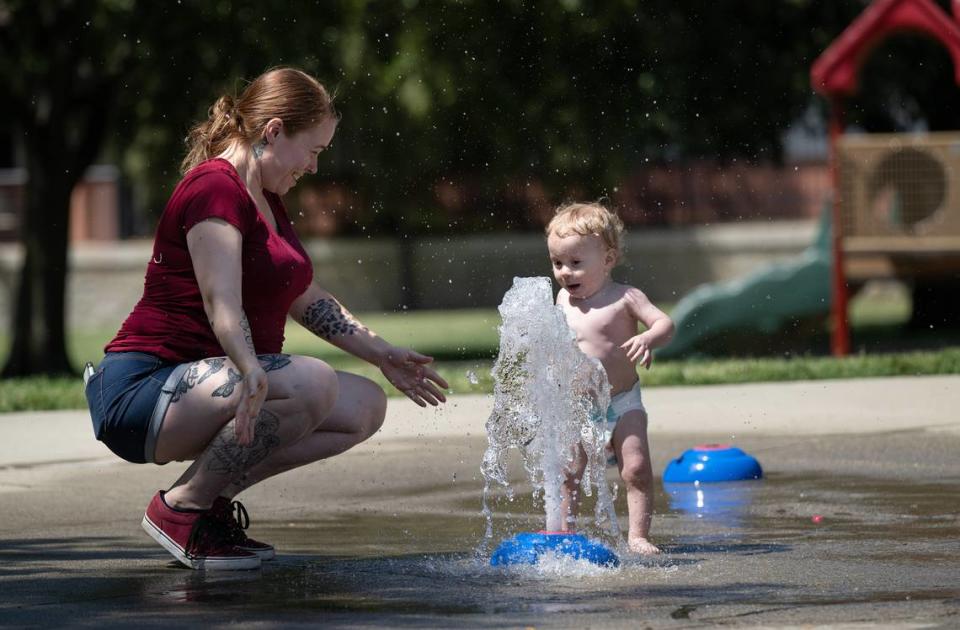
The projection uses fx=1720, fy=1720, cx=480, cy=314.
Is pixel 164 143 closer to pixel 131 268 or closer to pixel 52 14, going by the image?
pixel 52 14

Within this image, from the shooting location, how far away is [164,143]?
62.6ft

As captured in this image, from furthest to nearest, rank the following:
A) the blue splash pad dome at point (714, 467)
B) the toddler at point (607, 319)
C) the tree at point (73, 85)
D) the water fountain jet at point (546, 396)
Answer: the tree at point (73, 85), the blue splash pad dome at point (714, 467), the toddler at point (607, 319), the water fountain jet at point (546, 396)

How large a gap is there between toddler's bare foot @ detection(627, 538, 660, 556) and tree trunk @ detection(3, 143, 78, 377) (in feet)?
39.4

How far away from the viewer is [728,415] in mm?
8773

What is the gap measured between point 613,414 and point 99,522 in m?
1.97

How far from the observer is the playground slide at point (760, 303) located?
16734 mm

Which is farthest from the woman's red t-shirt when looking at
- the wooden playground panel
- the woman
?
the wooden playground panel

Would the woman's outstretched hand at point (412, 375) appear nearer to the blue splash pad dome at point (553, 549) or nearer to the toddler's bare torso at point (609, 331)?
the toddler's bare torso at point (609, 331)

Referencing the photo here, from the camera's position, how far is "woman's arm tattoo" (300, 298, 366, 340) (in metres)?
5.49

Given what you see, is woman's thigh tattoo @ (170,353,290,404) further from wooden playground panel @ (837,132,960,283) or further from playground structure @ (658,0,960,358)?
wooden playground panel @ (837,132,960,283)

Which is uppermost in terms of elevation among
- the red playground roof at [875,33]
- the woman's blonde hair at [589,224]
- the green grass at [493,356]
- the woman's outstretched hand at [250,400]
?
the red playground roof at [875,33]

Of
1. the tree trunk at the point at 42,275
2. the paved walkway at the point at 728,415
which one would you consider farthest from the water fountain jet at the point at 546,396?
the tree trunk at the point at 42,275

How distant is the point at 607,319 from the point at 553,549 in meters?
1.00

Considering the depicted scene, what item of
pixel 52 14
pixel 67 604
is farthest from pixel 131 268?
pixel 67 604
